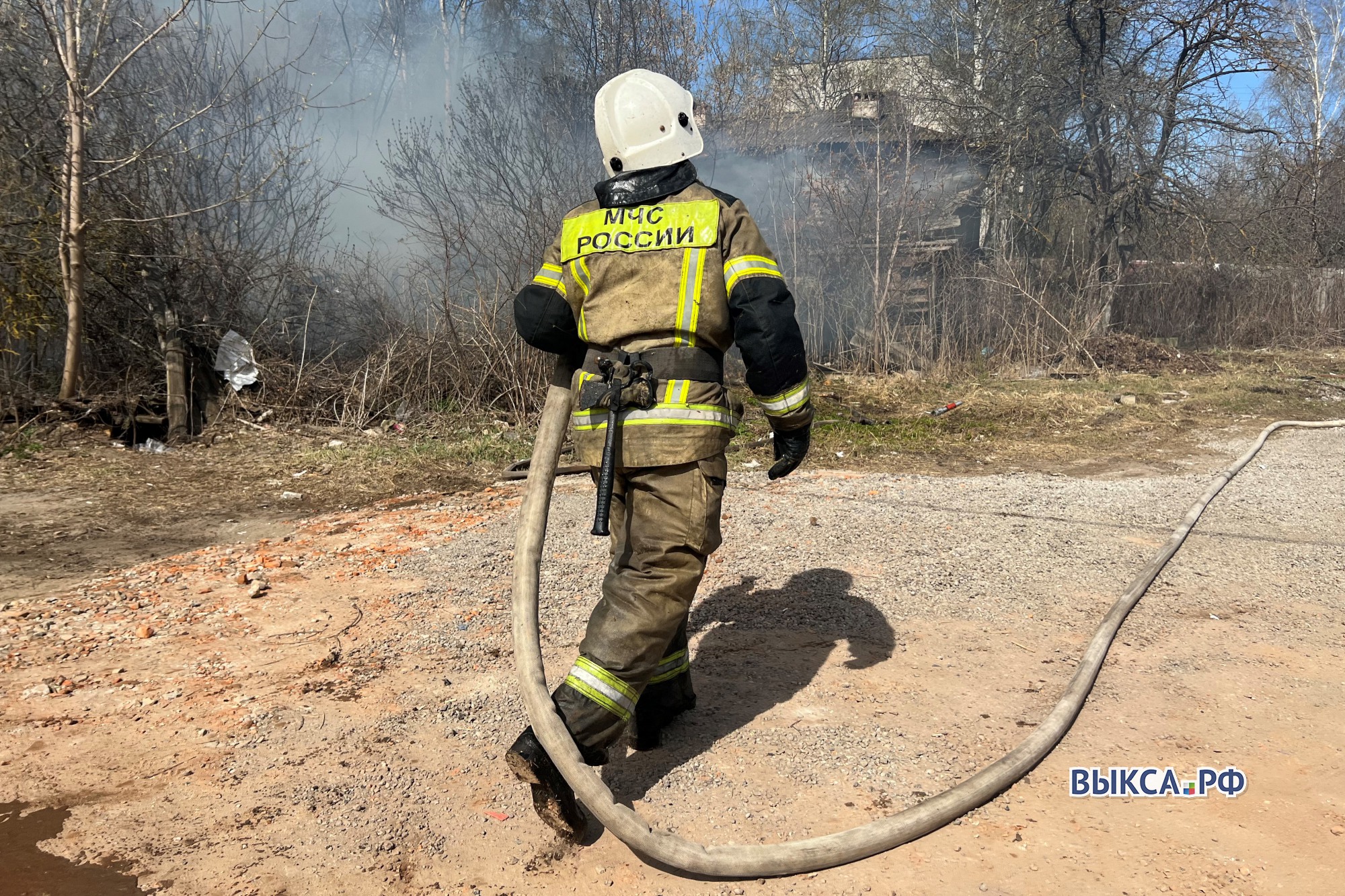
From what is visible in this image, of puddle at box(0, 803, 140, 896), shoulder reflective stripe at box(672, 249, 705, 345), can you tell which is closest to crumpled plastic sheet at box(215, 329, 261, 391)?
puddle at box(0, 803, 140, 896)

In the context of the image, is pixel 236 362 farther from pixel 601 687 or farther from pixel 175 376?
pixel 601 687

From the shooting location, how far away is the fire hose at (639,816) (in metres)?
2.09

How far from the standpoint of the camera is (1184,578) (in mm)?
4160

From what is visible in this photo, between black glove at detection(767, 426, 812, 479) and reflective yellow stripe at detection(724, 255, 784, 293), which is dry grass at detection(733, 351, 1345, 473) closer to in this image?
black glove at detection(767, 426, 812, 479)

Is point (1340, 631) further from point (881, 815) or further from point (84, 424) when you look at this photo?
point (84, 424)

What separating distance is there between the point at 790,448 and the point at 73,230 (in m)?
7.00

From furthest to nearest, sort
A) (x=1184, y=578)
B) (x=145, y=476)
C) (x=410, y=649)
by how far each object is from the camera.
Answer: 1. (x=145, y=476)
2. (x=1184, y=578)
3. (x=410, y=649)

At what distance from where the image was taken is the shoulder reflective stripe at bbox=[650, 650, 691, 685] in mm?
2744

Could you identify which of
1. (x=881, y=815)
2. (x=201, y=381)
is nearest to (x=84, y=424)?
(x=201, y=381)

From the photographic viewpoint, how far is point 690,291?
2.43 meters

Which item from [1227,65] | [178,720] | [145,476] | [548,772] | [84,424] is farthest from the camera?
[1227,65]

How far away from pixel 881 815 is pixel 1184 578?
2.58 metres

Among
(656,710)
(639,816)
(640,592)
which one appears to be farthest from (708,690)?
(639,816)

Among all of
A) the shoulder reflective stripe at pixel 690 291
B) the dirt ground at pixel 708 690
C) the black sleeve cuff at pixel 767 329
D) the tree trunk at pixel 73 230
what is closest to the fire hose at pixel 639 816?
the dirt ground at pixel 708 690
